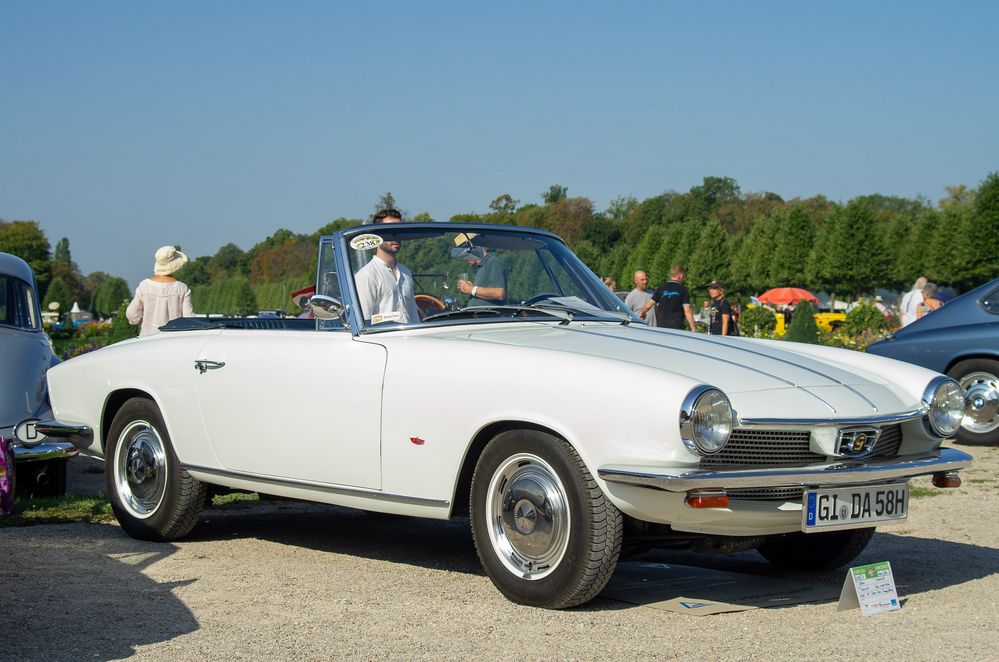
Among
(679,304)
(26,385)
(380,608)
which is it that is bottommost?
(380,608)

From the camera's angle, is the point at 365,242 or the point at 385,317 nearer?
the point at 385,317

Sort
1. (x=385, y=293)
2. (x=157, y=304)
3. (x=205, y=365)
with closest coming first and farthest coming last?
(x=385, y=293), (x=205, y=365), (x=157, y=304)

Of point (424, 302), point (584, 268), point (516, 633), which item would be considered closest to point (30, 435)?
point (424, 302)

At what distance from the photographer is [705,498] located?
4.12 meters

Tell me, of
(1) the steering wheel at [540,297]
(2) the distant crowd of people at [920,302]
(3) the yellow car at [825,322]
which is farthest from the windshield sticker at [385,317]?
(3) the yellow car at [825,322]

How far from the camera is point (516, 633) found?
4.17 metres

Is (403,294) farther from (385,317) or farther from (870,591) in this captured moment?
(870,591)

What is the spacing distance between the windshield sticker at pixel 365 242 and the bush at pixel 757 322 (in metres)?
26.1

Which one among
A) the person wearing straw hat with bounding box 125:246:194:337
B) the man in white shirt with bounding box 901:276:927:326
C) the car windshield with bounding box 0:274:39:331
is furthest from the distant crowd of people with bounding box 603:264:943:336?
the car windshield with bounding box 0:274:39:331

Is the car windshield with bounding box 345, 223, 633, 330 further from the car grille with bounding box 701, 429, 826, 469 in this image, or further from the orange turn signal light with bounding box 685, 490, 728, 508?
the orange turn signal light with bounding box 685, 490, 728, 508

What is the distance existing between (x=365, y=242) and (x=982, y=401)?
287 inches

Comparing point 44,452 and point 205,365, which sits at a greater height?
point 205,365

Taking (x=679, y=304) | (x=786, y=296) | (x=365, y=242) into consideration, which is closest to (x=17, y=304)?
(x=365, y=242)

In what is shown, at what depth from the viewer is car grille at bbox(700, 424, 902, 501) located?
427cm
